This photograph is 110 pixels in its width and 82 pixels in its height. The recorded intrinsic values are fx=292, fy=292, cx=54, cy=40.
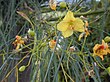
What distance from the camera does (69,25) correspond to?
518 mm

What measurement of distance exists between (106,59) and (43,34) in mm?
897

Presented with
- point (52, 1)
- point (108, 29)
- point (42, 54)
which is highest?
point (52, 1)

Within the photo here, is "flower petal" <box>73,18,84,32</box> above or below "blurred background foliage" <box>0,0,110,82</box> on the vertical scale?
above

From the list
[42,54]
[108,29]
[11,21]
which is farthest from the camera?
[108,29]

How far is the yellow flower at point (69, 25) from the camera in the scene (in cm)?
50

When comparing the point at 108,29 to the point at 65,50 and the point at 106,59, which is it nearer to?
the point at 106,59

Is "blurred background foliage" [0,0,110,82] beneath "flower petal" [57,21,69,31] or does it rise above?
beneath

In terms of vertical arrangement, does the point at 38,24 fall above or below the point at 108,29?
above

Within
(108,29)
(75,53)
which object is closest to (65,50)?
(75,53)

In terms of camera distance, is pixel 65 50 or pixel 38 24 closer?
pixel 65 50

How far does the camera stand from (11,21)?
2.53 feet

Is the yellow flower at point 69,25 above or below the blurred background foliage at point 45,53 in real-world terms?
above

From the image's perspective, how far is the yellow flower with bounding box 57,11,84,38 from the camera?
1.65ft

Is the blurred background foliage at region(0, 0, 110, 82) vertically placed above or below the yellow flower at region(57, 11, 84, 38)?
below
